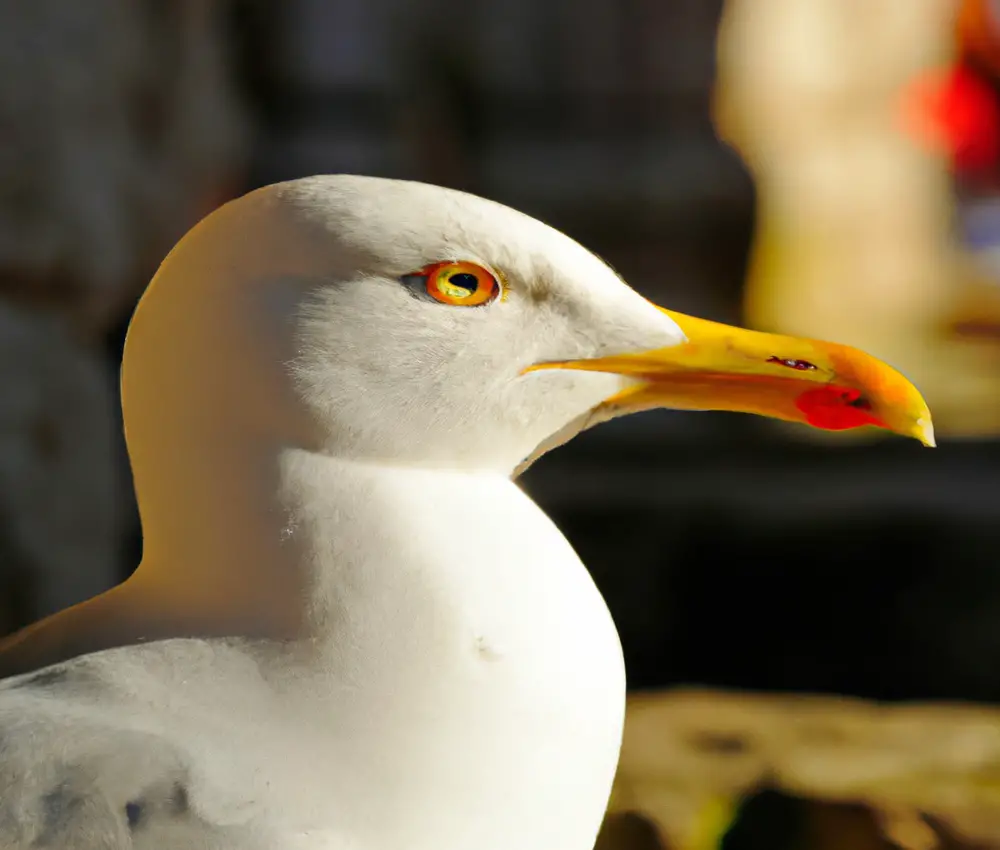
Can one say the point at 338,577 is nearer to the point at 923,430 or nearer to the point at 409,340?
the point at 409,340

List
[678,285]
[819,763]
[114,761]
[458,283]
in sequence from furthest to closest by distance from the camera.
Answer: [678,285] < [819,763] < [458,283] < [114,761]

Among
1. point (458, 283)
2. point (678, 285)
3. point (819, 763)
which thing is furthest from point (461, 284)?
point (678, 285)

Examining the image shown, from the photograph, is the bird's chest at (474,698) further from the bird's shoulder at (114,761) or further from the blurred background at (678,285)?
the blurred background at (678,285)

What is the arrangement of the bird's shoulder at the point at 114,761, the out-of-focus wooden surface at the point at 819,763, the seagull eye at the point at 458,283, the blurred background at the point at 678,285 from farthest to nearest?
the blurred background at the point at 678,285
the out-of-focus wooden surface at the point at 819,763
the seagull eye at the point at 458,283
the bird's shoulder at the point at 114,761

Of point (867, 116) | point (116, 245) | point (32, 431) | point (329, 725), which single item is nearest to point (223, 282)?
point (329, 725)

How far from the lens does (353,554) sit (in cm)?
74

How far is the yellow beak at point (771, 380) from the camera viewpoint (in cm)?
83

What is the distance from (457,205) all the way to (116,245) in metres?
1.30

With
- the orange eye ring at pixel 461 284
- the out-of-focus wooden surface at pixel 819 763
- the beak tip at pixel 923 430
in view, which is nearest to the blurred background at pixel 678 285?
the out-of-focus wooden surface at pixel 819 763

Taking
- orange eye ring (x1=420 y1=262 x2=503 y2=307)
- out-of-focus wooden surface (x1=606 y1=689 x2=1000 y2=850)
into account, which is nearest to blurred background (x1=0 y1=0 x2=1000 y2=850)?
out-of-focus wooden surface (x1=606 y1=689 x2=1000 y2=850)

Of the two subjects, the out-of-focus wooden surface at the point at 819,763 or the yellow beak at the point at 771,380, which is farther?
the out-of-focus wooden surface at the point at 819,763

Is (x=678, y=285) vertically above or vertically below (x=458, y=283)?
below

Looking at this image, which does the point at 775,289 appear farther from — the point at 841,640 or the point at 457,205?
the point at 457,205

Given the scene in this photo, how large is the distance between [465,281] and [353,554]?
0.17m
